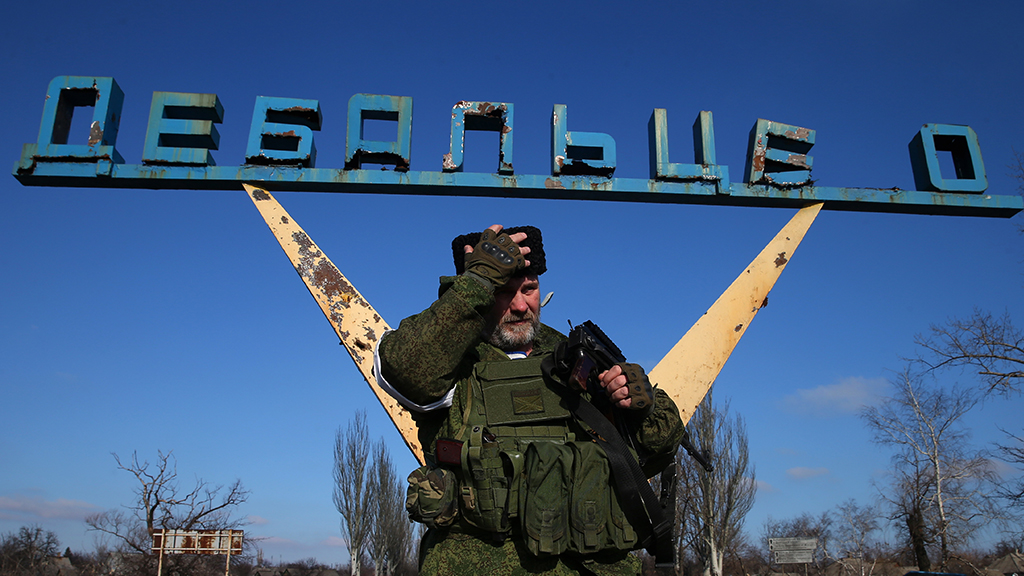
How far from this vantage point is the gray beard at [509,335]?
8.46ft

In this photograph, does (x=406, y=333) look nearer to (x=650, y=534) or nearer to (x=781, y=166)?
(x=650, y=534)

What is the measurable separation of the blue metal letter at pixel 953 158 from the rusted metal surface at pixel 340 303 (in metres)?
3.42

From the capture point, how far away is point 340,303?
133 inches

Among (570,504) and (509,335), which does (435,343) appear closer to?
(509,335)

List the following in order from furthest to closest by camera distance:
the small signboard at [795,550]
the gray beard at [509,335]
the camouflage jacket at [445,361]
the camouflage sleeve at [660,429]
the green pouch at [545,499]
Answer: the small signboard at [795,550]
the gray beard at [509,335]
the camouflage sleeve at [660,429]
the camouflage jacket at [445,361]
the green pouch at [545,499]

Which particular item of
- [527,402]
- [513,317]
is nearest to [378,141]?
[513,317]

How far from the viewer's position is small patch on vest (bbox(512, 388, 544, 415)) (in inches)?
89.0

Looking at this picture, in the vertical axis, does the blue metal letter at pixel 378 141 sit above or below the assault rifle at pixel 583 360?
above

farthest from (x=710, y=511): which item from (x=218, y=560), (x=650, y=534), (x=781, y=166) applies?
(x=650, y=534)

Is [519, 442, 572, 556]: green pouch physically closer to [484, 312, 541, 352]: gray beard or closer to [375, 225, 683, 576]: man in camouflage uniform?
[375, 225, 683, 576]: man in camouflage uniform

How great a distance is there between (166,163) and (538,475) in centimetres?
293

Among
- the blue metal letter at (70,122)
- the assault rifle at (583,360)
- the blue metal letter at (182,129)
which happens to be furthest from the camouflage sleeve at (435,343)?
Answer: the blue metal letter at (70,122)

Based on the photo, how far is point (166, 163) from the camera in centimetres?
366

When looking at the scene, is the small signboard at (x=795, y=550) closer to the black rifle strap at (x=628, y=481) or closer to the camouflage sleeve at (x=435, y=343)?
the black rifle strap at (x=628, y=481)
